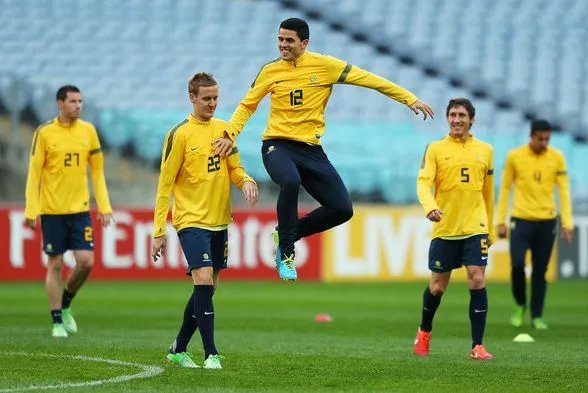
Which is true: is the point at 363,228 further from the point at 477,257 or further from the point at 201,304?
the point at 201,304

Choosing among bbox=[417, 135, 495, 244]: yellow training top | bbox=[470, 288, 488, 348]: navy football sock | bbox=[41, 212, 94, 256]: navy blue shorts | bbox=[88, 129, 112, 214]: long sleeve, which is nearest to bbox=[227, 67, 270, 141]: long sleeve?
bbox=[417, 135, 495, 244]: yellow training top

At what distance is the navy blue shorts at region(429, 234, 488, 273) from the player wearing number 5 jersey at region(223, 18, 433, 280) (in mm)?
1090

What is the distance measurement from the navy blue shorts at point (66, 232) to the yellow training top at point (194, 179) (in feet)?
11.3

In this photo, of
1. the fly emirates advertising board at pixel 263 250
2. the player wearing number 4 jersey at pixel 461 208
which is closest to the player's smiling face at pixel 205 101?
the player wearing number 4 jersey at pixel 461 208

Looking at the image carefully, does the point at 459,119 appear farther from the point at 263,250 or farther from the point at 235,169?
the point at 263,250

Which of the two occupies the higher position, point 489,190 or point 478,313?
point 489,190

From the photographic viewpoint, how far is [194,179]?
8.70m

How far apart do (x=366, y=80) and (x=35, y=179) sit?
387 cm

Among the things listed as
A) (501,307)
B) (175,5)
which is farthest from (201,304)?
(175,5)

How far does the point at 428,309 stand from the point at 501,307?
637cm

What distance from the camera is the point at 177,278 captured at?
2100 centimetres

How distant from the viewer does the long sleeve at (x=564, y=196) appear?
1331cm

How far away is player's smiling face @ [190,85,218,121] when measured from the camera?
8.58m

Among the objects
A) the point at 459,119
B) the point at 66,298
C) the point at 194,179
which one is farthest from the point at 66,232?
the point at 459,119
